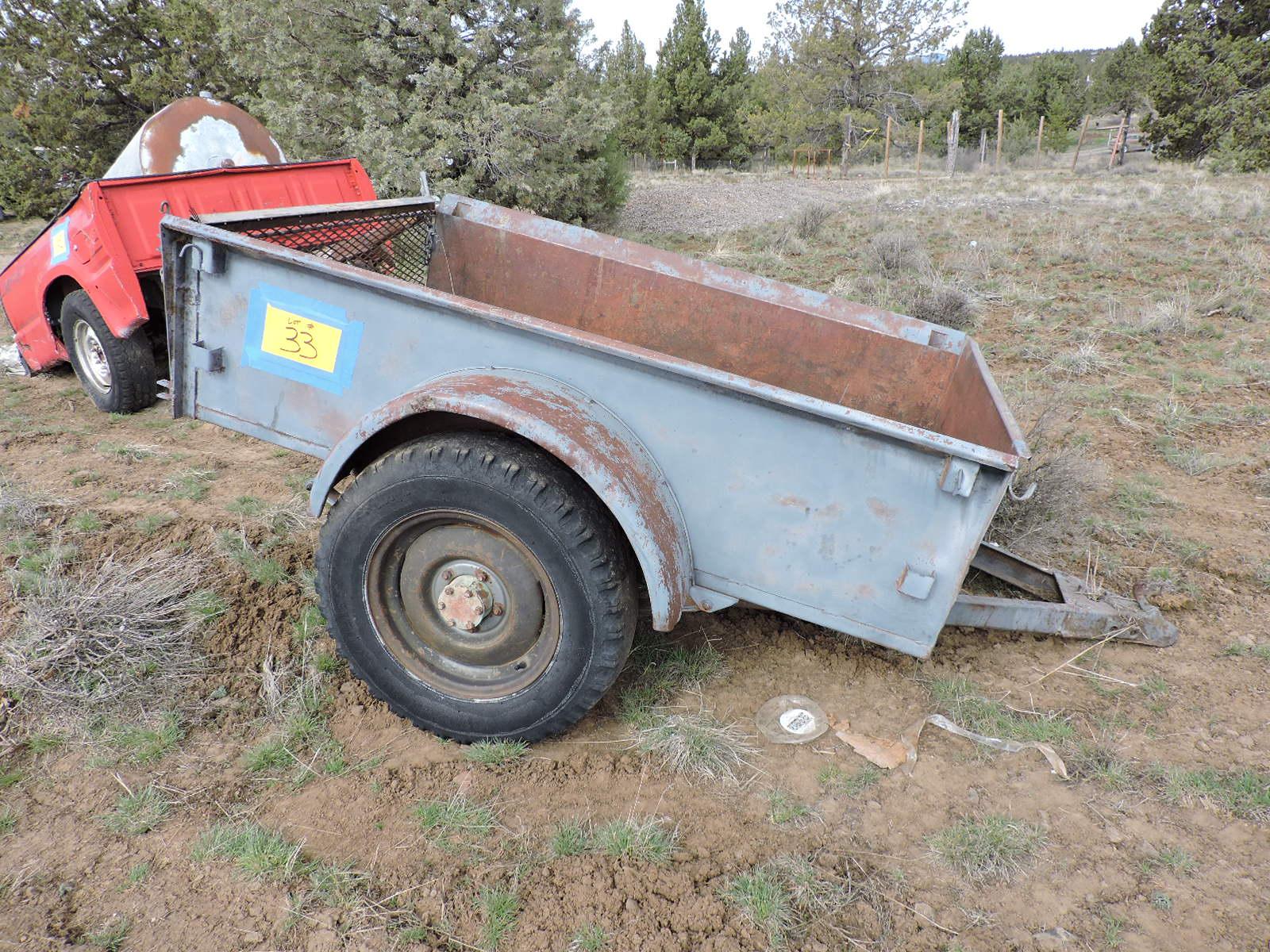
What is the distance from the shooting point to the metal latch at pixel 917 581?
221cm

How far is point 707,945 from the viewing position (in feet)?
6.68

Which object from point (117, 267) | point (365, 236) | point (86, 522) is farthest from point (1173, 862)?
point (117, 267)

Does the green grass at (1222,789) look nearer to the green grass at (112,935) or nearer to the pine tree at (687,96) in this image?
the green grass at (112,935)

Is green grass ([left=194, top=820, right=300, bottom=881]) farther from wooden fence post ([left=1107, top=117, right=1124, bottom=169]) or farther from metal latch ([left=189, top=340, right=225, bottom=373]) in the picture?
wooden fence post ([left=1107, top=117, right=1124, bottom=169])

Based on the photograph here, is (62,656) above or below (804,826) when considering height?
above

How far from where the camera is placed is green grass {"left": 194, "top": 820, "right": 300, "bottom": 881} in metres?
2.19

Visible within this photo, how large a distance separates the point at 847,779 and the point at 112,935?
2.15 metres

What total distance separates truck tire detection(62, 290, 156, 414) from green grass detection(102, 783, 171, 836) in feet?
12.0

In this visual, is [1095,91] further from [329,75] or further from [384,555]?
[384,555]

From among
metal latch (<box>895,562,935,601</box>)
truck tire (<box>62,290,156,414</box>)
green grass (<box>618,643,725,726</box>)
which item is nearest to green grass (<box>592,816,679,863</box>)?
green grass (<box>618,643,725,726</box>)

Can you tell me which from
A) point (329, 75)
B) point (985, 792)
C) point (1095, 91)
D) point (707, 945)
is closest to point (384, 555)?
point (707, 945)

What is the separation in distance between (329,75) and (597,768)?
1067cm

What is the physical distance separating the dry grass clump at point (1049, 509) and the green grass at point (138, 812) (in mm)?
3736

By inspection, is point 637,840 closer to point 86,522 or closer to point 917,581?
point 917,581
